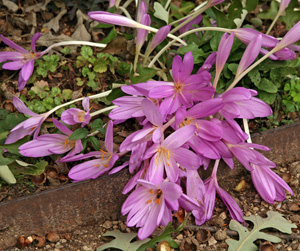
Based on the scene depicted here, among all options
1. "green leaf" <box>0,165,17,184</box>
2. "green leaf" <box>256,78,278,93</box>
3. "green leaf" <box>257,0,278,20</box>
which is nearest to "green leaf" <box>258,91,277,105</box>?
"green leaf" <box>256,78,278,93</box>

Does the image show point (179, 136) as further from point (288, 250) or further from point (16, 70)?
point (16, 70)

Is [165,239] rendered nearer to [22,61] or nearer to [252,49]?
[252,49]

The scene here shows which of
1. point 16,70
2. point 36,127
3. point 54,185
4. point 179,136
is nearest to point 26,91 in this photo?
point 16,70

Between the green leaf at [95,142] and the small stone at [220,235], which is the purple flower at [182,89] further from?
the small stone at [220,235]

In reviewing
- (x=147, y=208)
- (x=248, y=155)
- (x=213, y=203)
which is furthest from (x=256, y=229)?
(x=147, y=208)

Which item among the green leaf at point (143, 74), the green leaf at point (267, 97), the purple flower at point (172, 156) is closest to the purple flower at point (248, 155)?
the purple flower at point (172, 156)

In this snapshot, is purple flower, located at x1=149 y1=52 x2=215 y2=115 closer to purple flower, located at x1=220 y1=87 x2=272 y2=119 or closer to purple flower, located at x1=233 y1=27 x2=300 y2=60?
purple flower, located at x1=220 y1=87 x2=272 y2=119
